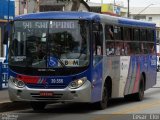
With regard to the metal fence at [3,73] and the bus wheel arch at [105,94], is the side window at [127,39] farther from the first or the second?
the metal fence at [3,73]

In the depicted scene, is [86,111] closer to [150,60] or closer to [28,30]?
[28,30]

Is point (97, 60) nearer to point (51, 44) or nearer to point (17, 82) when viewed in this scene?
point (51, 44)

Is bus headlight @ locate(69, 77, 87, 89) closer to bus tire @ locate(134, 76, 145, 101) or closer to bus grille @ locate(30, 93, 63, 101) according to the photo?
bus grille @ locate(30, 93, 63, 101)

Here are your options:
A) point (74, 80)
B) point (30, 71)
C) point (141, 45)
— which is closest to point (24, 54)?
point (30, 71)

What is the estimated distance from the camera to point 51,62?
1572 centimetres

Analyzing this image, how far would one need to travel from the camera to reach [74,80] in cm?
1559

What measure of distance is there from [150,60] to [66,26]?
7541 mm

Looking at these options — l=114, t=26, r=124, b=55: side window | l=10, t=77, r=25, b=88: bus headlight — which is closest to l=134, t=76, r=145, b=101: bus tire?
l=114, t=26, r=124, b=55: side window

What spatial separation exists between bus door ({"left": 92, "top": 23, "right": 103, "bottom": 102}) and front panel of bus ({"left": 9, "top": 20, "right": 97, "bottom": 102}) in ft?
1.03

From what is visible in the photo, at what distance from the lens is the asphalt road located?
15.1 metres

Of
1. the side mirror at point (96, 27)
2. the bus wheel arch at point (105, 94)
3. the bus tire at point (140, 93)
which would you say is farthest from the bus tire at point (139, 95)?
the side mirror at point (96, 27)

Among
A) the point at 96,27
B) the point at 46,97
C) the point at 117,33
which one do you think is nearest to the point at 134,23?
→ the point at 117,33

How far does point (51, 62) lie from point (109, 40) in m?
2.73

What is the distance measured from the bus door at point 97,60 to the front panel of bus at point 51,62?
0.31m
